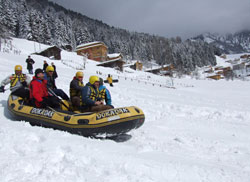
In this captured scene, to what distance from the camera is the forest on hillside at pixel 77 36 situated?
53562 mm

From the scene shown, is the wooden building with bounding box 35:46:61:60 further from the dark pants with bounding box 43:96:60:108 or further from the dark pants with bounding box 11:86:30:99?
the dark pants with bounding box 43:96:60:108

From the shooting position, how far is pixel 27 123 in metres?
4.91

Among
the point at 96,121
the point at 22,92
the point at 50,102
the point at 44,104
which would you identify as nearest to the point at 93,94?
the point at 96,121

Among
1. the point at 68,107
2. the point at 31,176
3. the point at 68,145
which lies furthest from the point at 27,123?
the point at 31,176

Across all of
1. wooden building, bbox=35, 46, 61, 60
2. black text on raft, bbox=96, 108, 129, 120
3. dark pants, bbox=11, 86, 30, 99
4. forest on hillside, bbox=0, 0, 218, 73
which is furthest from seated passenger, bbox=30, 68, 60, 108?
wooden building, bbox=35, 46, 61, 60

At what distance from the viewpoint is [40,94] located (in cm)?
534

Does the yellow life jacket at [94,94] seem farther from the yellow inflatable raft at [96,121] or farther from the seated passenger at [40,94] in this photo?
the seated passenger at [40,94]

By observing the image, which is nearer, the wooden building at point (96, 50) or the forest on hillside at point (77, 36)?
the forest on hillside at point (77, 36)

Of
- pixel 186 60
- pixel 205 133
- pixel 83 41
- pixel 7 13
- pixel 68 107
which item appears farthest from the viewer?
pixel 186 60

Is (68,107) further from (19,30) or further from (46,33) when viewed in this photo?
(19,30)

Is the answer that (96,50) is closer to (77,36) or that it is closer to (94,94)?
(77,36)

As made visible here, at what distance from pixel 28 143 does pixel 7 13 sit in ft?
205

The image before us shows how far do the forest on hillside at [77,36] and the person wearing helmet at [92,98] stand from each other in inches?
1289

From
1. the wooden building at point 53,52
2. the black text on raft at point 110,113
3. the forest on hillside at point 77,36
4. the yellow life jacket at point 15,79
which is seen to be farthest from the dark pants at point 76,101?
the wooden building at point 53,52
